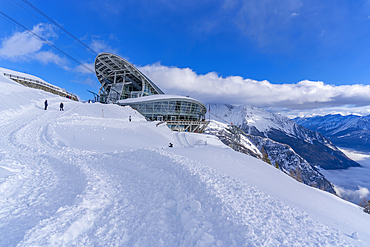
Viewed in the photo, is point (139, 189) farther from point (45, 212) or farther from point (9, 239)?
point (9, 239)

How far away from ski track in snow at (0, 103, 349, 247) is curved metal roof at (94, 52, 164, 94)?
49.1 meters

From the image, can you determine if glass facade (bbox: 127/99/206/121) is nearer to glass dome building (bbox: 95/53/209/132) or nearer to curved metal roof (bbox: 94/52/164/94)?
glass dome building (bbox: 95/53/209/132)

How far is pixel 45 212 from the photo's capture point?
172 inches

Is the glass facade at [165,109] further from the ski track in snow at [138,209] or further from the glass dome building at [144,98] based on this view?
the ski track in snow at [138,209]

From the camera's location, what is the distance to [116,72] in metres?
57.2

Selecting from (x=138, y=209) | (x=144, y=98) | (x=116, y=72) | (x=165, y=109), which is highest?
(x=116, y=72)

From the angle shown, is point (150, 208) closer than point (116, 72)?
Yes

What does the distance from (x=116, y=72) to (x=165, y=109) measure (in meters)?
28.6

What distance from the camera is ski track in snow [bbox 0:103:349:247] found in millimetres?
3744

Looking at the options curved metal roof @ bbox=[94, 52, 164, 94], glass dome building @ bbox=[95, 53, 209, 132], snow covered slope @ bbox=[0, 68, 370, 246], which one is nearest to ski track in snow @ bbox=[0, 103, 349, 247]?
snow covered slope @ bbox=[0, 68, 370, 246]

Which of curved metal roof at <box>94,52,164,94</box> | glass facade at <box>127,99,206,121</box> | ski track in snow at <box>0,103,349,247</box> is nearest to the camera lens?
ski track in snow at <box>0,103,349,247</box>

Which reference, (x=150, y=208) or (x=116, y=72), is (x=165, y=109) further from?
(x=150, y=208)

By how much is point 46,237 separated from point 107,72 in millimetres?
66447

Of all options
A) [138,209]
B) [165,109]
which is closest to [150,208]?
[138,209]
